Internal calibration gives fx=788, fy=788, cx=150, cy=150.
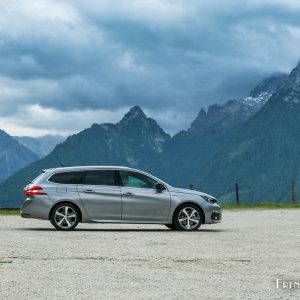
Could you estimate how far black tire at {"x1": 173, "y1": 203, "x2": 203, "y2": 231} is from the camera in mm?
20094

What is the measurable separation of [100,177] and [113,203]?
32.5 inches

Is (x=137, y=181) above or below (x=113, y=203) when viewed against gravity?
above

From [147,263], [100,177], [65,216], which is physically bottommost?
[147,263]

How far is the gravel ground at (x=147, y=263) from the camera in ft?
30.7

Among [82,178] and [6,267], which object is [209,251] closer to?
[6,267]

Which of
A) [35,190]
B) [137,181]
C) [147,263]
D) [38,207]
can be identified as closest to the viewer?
[147,263]

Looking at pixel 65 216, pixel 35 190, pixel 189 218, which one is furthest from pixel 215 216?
pixel 35 190

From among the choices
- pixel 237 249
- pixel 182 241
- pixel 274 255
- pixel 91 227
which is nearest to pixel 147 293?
pixel 274 255

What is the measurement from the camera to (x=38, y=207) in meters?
19.9

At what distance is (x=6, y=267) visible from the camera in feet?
38.3

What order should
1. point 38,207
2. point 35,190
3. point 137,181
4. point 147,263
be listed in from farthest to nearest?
1. point 137,181
2. point 35,190
3. point 38,207
4. point 147,263

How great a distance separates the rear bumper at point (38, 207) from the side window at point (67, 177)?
2.04 ft

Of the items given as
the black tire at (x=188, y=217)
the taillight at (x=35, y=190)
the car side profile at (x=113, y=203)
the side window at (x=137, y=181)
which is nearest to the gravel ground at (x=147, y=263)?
the black tire at (x=188, y=217)

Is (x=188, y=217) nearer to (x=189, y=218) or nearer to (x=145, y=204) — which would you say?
(x=189, y=218)
